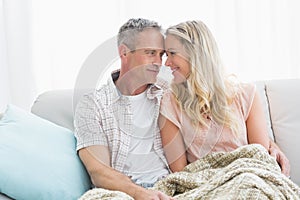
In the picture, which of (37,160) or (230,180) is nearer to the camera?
(230,180)

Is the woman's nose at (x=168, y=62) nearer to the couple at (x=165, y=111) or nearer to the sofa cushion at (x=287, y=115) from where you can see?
the couple at (x=165, y=111)

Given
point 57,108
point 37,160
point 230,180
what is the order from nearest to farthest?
point 230,180 < point 37,160 < point 57,108

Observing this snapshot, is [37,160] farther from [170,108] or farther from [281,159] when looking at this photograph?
[281,159]

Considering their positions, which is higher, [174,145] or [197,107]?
[197,107]

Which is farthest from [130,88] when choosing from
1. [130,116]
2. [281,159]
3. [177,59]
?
[281,159]

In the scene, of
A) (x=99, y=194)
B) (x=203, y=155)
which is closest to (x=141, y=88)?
(x=203, y=155)

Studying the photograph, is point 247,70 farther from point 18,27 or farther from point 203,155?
point 18,27

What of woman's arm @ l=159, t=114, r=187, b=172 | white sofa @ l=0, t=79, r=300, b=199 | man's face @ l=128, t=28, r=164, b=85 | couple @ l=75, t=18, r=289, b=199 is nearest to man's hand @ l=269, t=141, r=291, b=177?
couple @ l=75, t=18, r=289, b=199

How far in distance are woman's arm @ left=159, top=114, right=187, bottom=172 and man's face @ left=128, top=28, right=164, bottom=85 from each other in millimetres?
207

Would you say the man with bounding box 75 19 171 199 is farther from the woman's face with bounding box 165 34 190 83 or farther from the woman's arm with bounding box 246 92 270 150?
the woman's arm with bounding box 246 92 270 150

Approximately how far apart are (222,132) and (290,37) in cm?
98

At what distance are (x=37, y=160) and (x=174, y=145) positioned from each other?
542 millimetres

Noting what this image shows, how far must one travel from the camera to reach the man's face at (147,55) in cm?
197

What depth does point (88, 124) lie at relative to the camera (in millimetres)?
1959
